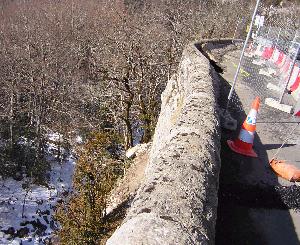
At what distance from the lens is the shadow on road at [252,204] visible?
19.3ft

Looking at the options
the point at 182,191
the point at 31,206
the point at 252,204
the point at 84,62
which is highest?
the point at 182,191

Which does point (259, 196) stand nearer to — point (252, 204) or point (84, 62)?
point (252, 204)

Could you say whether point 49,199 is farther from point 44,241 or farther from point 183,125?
point 183,125

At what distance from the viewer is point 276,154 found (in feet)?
27.9

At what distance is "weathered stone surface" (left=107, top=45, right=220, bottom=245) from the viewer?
3883 mm

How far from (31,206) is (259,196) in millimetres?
19170

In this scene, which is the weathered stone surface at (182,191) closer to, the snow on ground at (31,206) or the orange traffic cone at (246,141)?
the orange traffic cone at (246,141)

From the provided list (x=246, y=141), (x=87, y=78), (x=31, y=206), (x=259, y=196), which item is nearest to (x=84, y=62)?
(x=87, y=78)

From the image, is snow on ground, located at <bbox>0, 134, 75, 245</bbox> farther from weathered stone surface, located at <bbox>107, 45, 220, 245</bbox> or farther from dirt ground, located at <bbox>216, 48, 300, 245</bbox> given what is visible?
weathered stone surface, located at <bbox>107, 45, 220, 245</bbox>

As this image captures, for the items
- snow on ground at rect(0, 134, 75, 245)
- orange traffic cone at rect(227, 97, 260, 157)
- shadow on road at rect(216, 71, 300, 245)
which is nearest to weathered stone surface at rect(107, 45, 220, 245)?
shadow on road at rect(216, 71, 300, 245)

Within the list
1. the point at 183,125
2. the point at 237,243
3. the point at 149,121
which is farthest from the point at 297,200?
the point at 149,121

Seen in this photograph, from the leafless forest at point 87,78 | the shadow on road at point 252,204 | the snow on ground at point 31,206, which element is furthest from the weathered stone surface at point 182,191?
the snow on ground at point 31,206

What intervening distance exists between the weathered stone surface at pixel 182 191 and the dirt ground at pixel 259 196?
84 centimetres

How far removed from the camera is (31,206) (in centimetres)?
2391
